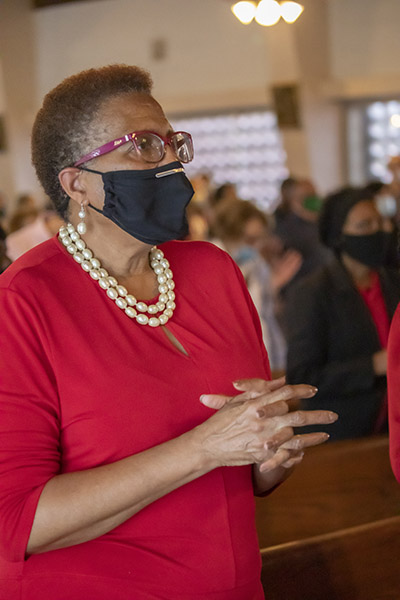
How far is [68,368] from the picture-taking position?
5.19 feet

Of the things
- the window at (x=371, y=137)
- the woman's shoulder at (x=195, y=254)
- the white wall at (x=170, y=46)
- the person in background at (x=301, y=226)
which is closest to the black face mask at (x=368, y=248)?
the woman's shoulder at (x=195, y=254)

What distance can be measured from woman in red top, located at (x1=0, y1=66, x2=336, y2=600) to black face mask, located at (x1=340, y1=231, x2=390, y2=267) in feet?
5.62

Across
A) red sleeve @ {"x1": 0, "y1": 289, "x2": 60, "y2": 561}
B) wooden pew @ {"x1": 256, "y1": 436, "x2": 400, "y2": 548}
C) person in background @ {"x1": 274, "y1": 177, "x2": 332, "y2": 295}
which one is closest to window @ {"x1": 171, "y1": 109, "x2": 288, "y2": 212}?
person in background @ {"x1": 274, "y1": 177, "x2": 332, "y2": 295}

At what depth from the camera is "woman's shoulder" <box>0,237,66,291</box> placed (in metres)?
1.63

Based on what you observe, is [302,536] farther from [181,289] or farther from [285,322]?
[181,289]

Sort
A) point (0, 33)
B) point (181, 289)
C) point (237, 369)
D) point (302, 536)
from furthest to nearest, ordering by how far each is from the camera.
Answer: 1. point (0, 33)
2. point (302, 536)
3. point (181, 289)
4. point (237, 369)

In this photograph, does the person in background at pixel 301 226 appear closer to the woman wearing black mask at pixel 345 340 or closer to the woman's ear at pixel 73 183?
the woman wearing black mask at pixel 345 340

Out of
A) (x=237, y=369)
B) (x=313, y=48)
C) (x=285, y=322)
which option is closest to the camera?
(x=237, y=369)

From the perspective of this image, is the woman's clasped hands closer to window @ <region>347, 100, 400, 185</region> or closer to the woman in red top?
the woman in red top

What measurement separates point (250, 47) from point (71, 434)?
12.9 meters

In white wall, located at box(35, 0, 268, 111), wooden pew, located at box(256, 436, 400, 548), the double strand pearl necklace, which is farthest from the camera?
white wall, located at box(35, 0, 268, 111)

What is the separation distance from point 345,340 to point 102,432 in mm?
1942

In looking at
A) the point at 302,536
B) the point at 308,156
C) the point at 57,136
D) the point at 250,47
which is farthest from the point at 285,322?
the point at 250,47

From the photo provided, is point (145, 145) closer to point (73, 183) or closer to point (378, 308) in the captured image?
point (73, 183)
